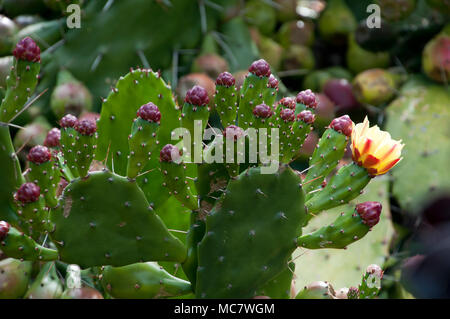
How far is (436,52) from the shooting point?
177 cm

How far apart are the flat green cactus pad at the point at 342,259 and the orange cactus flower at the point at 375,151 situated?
620 mm

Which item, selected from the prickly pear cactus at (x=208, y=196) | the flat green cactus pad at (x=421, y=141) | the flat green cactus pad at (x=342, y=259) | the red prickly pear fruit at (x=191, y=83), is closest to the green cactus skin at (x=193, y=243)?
the prickly pear cactus at (x=208, y=196)

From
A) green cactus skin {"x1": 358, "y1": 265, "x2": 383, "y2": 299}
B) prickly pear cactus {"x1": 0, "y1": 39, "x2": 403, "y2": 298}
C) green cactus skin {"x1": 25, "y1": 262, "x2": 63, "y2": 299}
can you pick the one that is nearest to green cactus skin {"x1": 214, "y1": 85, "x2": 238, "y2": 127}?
prickly pear cactus {"x1": 0, "y1": 39, "x2": 403, "y2": 298}

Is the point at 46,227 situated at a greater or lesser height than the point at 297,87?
greater

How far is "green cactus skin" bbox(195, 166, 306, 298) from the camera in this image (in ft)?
2.49

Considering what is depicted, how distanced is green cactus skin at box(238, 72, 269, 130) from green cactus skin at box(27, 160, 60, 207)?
285mm

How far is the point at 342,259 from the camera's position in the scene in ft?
4.85

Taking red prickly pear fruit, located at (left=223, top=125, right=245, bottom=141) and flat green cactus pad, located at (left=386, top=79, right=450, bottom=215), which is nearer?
red prickly pear fruit, located at (left=223, top=125, right=245, bottom=141)

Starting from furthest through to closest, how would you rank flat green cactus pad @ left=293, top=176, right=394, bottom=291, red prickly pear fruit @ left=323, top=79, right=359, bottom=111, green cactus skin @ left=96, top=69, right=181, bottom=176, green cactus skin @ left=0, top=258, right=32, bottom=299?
red prickly pear fruit @ left=323, top=79, right=359, bottom=111, flat green cactus pad @ left=293, top=176, right=394, bottom=291, green cactus skin @ left=0, top=258, right=32, bottom=299, green cactus skin @ left=96, top=69, right=181, bottom=176

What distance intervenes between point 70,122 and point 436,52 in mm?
1376

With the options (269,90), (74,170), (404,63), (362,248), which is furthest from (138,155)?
(404,63)

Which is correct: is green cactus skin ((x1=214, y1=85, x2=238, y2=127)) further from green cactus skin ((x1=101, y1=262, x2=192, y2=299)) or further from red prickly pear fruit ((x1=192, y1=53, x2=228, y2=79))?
red prickly pear fruit ((x1=192, y1=53, x2=228, y2=79))

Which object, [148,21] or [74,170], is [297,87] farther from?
[74,170]

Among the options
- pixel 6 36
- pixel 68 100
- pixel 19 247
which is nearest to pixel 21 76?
pixel 19 247
